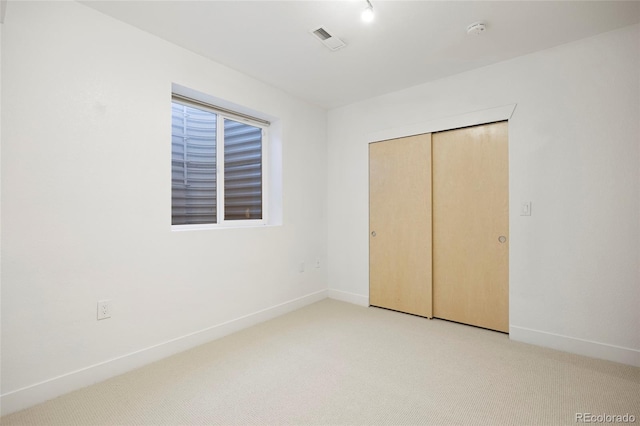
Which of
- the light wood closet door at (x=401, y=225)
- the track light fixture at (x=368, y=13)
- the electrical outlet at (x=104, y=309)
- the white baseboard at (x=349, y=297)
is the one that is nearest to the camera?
the track light fixture at (x=368, y=13)

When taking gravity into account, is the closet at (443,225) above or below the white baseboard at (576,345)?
above

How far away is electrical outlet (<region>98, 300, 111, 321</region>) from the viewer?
2.00m

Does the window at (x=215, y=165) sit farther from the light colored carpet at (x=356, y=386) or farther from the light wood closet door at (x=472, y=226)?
the light wood closet door at (x=472, y=226)

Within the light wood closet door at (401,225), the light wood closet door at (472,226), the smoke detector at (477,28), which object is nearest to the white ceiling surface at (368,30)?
the smoke detector at (477,28)

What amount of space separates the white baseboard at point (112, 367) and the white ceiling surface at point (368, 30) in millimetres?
2379

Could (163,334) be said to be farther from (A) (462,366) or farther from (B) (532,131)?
(B) (532,131)

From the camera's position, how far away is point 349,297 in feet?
12.4

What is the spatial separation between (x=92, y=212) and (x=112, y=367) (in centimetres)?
107

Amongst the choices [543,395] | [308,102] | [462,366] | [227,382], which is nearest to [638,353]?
[543,395]

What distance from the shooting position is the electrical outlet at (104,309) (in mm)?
2005

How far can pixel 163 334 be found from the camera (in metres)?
2.32

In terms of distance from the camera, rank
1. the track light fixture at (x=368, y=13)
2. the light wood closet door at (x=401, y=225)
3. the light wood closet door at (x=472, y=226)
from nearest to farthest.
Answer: the track light fixture at (x=368, y=13) < the light wood closet door at (x=472, y=226) < the light wood closet door at (x=401, y=225)

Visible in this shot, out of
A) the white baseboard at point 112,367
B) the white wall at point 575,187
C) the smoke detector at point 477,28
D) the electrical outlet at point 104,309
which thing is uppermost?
the smoke detector at point 477,28

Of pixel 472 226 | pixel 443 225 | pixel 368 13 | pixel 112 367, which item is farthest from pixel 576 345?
pixel 112 367
